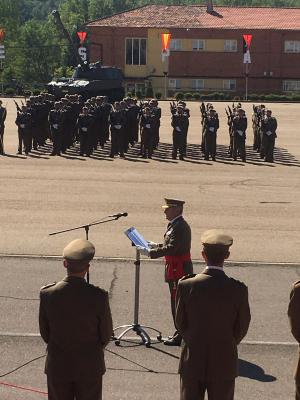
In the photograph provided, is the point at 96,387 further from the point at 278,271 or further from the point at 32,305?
the point at 278,271

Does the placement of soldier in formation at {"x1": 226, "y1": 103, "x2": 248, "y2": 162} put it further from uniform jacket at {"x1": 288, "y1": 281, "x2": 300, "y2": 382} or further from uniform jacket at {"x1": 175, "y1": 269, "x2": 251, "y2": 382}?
uniform jacket at {"x1": 175, "y1": 269, "x2": 251, "y2": 382}

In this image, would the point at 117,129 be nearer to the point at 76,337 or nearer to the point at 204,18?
the point at 76,337

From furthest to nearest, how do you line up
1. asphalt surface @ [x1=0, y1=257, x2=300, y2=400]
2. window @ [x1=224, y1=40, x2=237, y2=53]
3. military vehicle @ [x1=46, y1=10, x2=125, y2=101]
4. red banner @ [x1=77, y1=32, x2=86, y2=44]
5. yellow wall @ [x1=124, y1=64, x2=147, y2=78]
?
yellow wall @ [x1=124, y1=64, x2=147, y2=78]
window @ [x1=224, y1=40, x2=237, y2=53]
red banner @ [x1=77, y1=32, x2=86, y2=44]
military vehicle @ [x1=46, y1=10, x2=125, y2=101]
asphalt surface @ [x1=0, y1=257, x2=300, y2=400]

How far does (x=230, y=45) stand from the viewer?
6444 centimetres

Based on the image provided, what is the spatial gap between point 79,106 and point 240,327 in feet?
69.1

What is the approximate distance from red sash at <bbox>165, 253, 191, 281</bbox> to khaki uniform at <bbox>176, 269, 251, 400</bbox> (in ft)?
9.95

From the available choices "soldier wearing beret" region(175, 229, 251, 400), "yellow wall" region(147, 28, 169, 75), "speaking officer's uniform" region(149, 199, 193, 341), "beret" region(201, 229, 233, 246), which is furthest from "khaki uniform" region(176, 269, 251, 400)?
"yellow wall" region(147, 28, 169, 75)

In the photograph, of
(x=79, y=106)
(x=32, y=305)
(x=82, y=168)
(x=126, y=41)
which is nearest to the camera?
(x=32, y=305)

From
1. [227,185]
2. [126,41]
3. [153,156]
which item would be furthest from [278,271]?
[126,41]

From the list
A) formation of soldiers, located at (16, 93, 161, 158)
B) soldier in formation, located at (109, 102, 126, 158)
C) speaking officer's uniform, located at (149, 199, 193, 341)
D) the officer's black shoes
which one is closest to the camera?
Answer: speaking officer's uniform, located at (149, 199, 193, 341)

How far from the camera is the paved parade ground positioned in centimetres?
857

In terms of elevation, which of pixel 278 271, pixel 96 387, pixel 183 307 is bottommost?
pixel 278 271

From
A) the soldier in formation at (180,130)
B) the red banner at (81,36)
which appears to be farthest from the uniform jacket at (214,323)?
the red banner at (81,36)

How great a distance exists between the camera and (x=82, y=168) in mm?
22156
